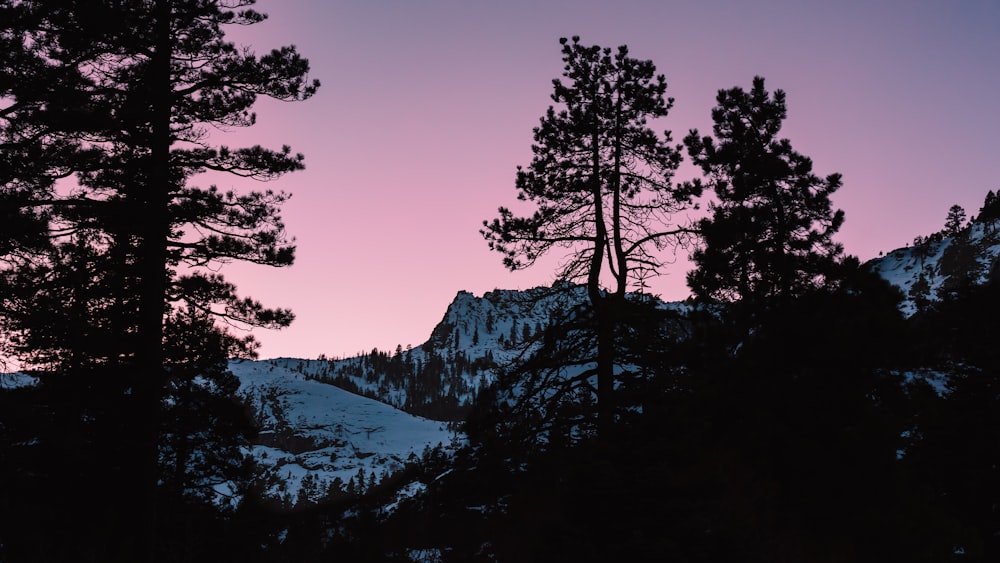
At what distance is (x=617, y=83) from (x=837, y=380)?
29.4 feet

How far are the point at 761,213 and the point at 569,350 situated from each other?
8.01 m

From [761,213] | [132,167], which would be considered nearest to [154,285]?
[132,167]

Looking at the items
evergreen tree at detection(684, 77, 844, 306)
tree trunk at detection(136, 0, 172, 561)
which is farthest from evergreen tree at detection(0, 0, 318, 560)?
evergreen tree at detection(684, 77, 844, 306)

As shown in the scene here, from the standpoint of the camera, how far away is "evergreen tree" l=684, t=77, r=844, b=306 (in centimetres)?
1941

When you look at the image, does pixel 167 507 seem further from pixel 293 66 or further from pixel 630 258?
pixel 630 258

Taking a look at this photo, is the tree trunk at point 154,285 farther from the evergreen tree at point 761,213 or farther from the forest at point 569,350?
the evergreen tree at point 761,213

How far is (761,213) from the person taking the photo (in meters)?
20.1

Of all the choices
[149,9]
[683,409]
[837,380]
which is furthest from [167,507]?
[837,380]

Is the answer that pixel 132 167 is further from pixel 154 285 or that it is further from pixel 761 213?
pixel 761 213

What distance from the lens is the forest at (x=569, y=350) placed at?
1187cm

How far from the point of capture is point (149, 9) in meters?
13.4

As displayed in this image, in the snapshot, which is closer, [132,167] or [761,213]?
[132,167]

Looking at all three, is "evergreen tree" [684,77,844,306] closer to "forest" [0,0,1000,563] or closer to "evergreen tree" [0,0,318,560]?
"forest" [0,0,1000,563]

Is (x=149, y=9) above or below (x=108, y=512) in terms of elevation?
above
